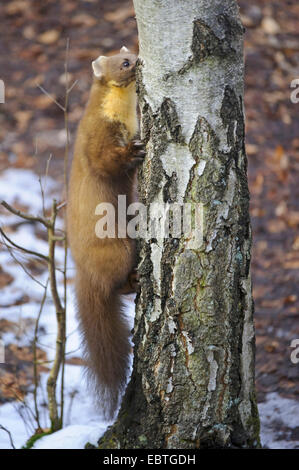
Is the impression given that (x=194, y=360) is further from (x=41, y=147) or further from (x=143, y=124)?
(x=41, y=147)

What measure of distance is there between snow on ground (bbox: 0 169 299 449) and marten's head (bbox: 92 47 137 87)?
972 millimetres

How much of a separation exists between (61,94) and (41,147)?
752 millimetres

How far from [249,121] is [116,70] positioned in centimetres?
310

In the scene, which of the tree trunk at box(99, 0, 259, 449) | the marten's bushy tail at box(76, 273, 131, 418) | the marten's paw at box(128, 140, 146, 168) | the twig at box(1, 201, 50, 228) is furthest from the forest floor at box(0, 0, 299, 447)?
the marten's paw at box(128, 140, 146, 168)

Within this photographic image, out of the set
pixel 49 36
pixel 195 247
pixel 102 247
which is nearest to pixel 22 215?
pixel 102 247

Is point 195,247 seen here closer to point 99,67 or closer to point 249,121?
point 99,67

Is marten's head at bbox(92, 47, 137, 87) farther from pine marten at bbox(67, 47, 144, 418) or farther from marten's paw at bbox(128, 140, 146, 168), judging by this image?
marten's paw at bbox(128, 140, 146, 168)

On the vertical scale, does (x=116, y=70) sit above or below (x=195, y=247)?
above

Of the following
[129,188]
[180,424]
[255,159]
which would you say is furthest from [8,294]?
[255,159]

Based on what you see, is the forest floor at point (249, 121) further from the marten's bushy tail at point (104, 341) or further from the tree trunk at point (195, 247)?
the tree trunk at point (195, 247)

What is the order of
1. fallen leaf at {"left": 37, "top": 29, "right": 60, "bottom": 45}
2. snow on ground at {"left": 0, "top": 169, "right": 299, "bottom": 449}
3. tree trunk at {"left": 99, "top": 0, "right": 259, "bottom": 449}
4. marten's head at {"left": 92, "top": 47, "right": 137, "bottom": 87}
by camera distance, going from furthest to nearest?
fallen leaf at {"left": 37, "top": 29, "right": 60, "bottom": 45} < marten's head at {"left": 92, "top": 47, "right": 137, "bottom": 87} < snow on ground at {"left": 0, "top": 169, "right": 299, "bottom": 449} < tree trunk at {"left": 99, "top": 0, "right": 259, "bottom": 449}

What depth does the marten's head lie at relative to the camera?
3.36 metres

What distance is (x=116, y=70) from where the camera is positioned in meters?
3.38

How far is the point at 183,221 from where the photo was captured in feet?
8.07
